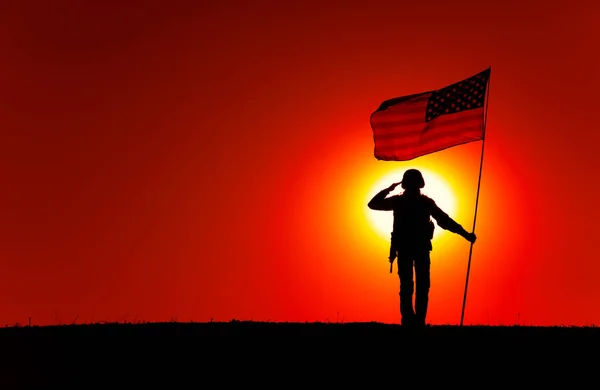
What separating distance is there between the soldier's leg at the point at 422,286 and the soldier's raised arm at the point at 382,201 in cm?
101

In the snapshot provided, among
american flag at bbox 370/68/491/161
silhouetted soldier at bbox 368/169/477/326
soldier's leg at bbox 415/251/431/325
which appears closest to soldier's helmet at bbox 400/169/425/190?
silhouetted soldier at bbox 368/169/477/326

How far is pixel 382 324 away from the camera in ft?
56.7

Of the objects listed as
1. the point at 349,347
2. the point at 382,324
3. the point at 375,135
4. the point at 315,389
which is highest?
the point at 375,135

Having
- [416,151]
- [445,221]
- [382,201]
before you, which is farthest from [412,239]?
[416,151]

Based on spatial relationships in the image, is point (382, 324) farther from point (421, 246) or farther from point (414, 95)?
point (414, 95)

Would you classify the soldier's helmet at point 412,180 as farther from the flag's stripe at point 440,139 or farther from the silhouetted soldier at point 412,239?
the flag's stripe at point 440,139

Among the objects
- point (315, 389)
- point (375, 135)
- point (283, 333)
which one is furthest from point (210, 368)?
point (375, 135)

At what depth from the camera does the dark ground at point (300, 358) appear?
11781 mm

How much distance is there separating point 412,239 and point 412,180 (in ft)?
3.07

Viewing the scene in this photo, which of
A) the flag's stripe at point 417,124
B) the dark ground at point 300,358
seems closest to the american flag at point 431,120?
the flag's stripe at point 417,124

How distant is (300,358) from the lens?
1288 centimetres

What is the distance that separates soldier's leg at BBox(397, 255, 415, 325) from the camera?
627 inches

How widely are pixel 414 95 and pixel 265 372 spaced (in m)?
9.55

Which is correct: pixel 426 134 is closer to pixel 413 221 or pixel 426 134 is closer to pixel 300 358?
pixel 413 221
